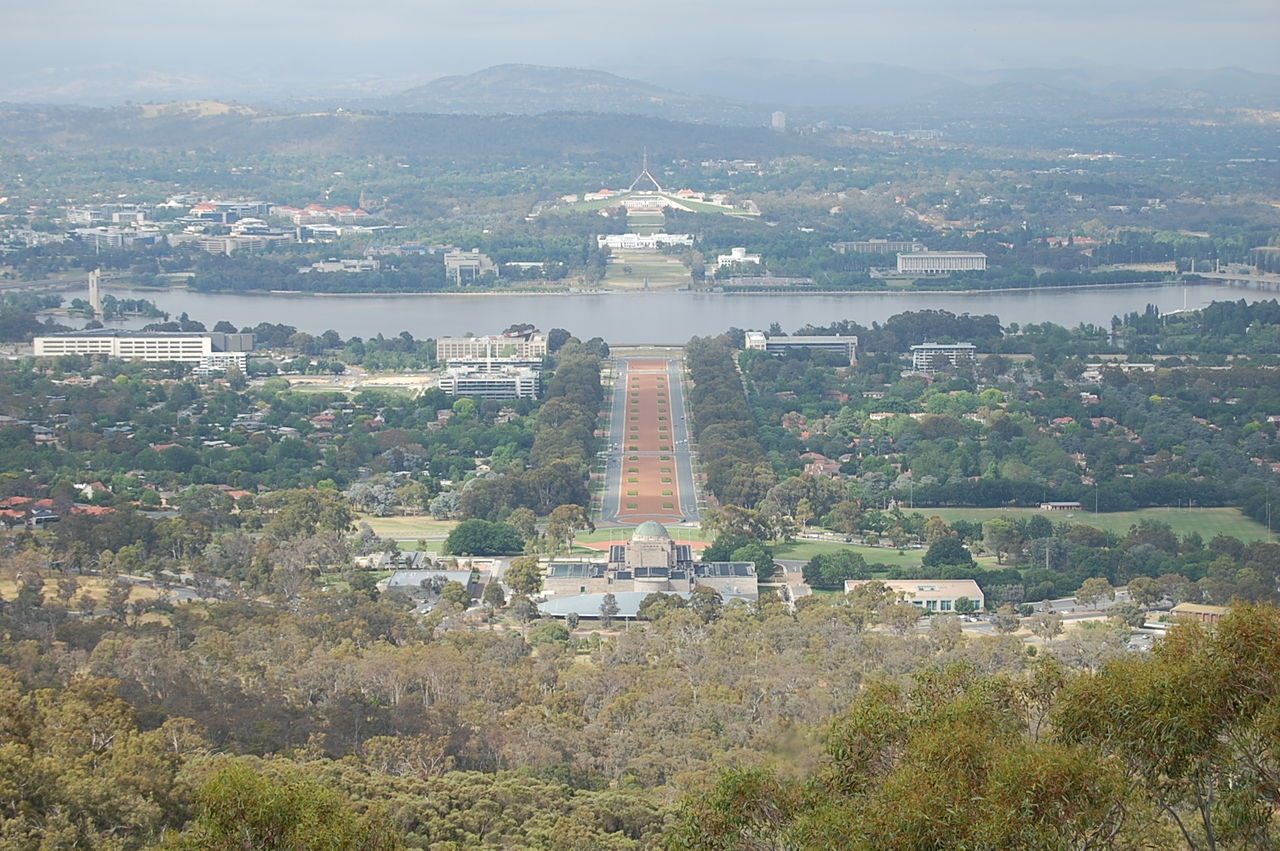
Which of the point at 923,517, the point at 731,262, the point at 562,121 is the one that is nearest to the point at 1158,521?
the point at 923,517

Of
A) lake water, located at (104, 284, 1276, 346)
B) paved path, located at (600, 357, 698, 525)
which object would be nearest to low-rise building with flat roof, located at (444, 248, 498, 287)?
lake water, located at (104, 284, 1276, 346)

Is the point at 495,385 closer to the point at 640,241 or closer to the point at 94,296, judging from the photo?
the point at 94,296

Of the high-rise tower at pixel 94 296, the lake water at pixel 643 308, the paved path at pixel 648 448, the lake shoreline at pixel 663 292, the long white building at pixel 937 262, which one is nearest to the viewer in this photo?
the paved path at pixel 648 448

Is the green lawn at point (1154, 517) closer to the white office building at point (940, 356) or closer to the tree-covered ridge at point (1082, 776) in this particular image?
the white office building at point (940, 356)

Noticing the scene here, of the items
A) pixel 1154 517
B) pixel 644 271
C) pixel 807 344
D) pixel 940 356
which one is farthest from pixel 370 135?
pixel 1154 517

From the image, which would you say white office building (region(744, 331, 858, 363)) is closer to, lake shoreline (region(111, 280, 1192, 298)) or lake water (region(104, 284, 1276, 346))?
lake water (region(104, 284, 1276, 346))

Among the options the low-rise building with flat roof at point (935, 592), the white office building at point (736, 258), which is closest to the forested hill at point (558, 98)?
Answer: the white office building at point (736, 258)

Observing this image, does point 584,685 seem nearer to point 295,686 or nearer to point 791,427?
point 295,686
